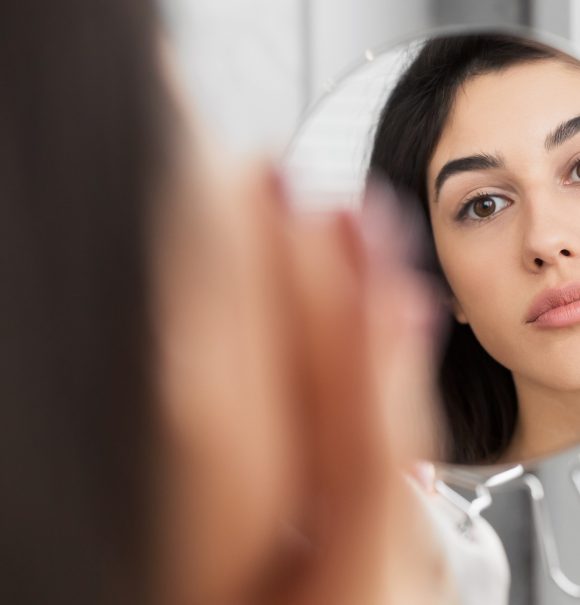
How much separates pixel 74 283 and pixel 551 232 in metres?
0.33

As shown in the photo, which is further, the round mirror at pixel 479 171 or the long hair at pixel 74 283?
the round mirror at pixel 479 171

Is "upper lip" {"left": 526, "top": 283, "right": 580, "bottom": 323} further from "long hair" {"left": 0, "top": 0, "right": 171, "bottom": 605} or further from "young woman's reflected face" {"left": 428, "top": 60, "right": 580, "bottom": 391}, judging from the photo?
"long hair" {"left": 0, "top": 0, "right": 171, "bottom": 605}

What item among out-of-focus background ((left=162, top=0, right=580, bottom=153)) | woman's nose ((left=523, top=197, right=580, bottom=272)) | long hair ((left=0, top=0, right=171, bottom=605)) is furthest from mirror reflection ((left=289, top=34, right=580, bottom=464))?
long hair ((left=0, top=0, right=171, bottom=605))

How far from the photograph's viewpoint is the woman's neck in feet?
1.65

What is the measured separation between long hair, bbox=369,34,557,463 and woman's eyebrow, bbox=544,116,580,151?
4 cm

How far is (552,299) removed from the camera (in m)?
0.48

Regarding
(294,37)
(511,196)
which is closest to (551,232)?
(511,196)

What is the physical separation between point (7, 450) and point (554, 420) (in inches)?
14.9

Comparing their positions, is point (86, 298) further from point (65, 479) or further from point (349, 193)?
point (349, 193)

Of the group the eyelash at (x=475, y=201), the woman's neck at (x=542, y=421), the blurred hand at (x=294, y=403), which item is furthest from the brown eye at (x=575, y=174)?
the blurred hand at (x=294, y=403)

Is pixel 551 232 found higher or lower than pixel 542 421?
higher

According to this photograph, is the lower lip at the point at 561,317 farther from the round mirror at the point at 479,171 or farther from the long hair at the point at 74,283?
the long hair at the point at 74,283

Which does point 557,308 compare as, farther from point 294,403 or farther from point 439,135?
point 294,403

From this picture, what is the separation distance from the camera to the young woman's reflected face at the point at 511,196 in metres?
0.48
